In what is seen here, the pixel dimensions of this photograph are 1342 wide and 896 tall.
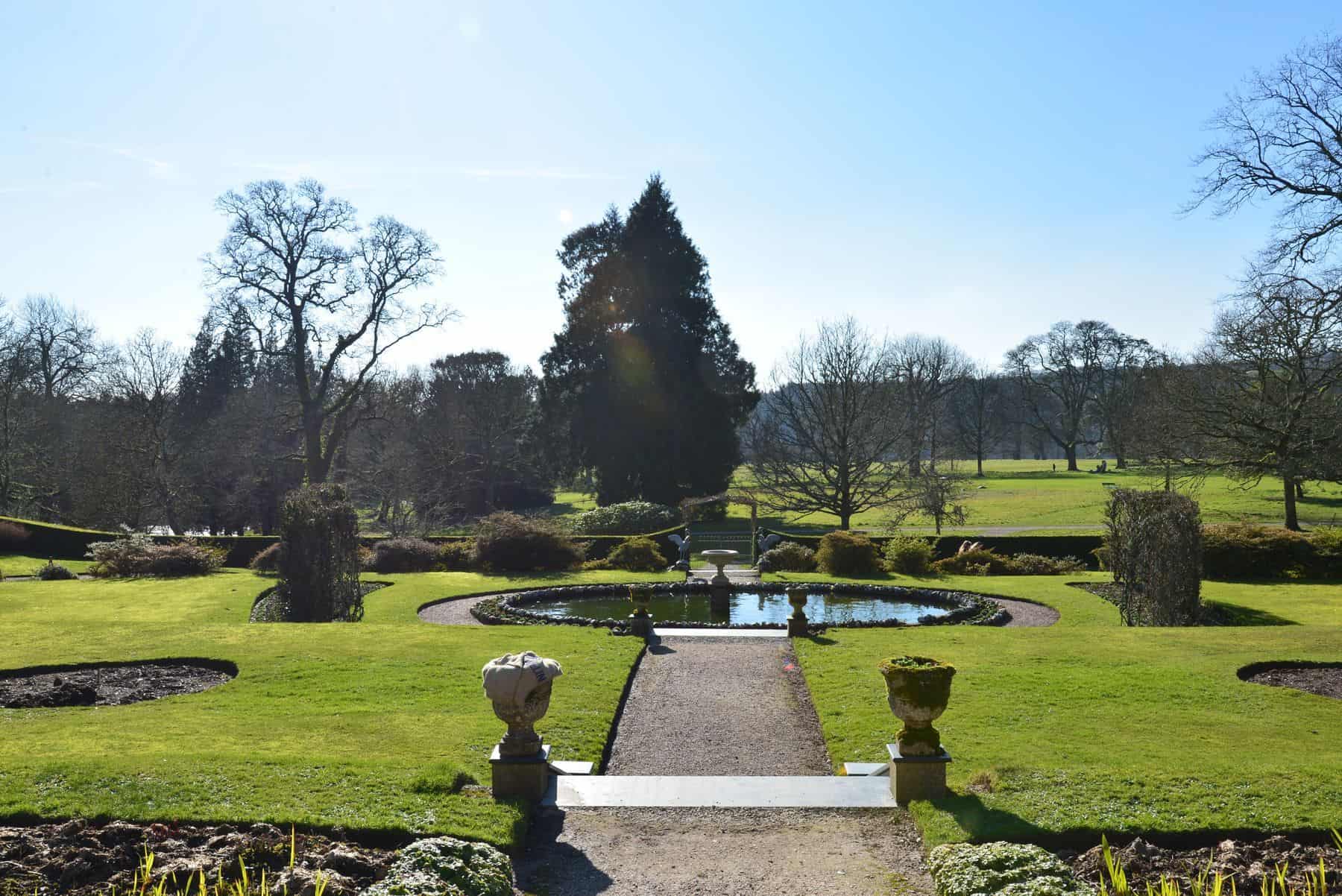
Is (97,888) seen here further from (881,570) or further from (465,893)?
(881,570)

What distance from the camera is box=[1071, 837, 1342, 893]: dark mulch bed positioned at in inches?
241

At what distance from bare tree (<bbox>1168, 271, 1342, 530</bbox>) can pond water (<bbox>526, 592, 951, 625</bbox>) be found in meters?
12.3

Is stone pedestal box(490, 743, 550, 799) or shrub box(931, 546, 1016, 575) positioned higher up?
stone pedestal box(490, 743, 550, 799)

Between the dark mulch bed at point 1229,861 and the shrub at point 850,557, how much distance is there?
19775 mm

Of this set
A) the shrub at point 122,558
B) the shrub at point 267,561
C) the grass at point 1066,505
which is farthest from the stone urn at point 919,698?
the grass at point 1066,505

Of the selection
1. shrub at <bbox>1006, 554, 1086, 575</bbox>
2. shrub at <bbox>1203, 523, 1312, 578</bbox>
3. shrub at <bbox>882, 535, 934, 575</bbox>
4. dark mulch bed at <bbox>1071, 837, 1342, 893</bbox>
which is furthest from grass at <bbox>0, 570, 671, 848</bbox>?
shrub at <bbox>1203, 523, 1312, 578</bbox>

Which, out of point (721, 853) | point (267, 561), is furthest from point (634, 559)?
point (721, 853)

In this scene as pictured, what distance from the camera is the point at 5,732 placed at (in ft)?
32.7

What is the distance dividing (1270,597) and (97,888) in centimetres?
2299

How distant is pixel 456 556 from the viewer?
97.9 feet

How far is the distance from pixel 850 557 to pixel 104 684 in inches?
753

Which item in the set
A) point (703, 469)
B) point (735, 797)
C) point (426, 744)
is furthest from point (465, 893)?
point (703, 469)

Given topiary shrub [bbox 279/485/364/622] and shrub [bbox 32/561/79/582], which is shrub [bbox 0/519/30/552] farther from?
topiary shrub [bbox 279/485/364/622]

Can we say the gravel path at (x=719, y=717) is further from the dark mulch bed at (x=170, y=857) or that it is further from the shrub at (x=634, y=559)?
the shrub at (x=634, y=559)
